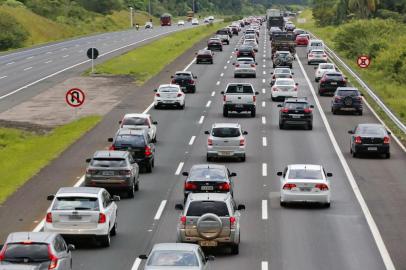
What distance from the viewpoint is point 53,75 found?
8875cm

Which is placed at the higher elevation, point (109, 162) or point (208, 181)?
point (109, 162)

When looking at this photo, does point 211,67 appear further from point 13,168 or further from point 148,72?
point 13,168

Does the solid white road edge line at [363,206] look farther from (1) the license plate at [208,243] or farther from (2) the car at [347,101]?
(1) the license plate at [208,243]

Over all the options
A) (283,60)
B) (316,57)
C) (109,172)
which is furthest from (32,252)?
(316,57)

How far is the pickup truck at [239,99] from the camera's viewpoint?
2450 inches

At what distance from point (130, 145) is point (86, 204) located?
14.1m

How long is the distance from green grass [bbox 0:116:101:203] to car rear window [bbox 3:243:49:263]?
14.1 meters

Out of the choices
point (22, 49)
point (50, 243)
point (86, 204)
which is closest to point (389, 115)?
point (86, 204)

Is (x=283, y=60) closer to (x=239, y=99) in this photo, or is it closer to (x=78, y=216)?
(x=239, y=99)

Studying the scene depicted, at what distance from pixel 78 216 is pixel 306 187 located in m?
9.95

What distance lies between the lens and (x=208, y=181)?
34.9m

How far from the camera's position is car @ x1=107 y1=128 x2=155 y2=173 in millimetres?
42406

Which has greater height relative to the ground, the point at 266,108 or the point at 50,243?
the point at 50,243

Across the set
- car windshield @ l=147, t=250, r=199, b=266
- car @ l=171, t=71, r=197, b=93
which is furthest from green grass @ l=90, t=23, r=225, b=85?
car windshield @ l=147, t=250, r=199, b=266
